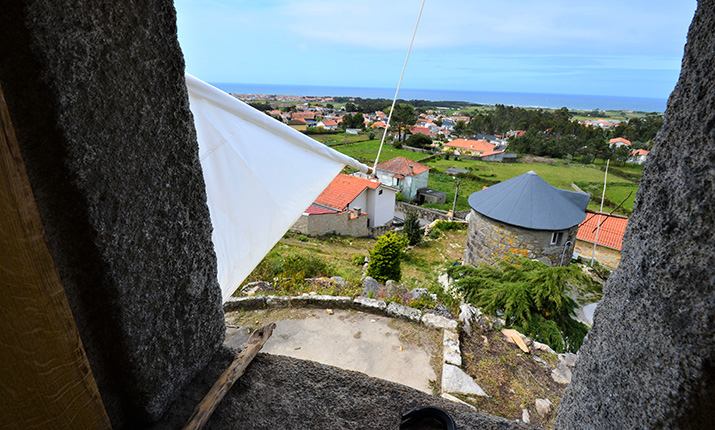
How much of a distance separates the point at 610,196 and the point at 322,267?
1281 inches

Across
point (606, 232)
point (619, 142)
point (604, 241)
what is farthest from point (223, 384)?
point (619, 142)

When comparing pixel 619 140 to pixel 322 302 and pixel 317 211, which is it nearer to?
pixel 317 211

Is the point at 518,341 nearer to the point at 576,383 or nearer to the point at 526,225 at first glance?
the point at 576,383

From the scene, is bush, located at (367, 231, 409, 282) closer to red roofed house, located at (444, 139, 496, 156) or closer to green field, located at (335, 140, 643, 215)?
green field, located at (335, 140, 643, 215)

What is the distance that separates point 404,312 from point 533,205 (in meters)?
8.18

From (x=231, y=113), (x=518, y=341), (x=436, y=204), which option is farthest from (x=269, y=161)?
(x=436, y=204)

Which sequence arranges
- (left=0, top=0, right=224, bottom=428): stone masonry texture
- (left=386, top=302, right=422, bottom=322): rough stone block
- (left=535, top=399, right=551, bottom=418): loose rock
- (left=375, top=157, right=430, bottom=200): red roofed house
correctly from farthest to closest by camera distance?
(left=375, top=157, right=430, bottom=200): red roofed house < (left=386, top=302, right=422, bottom=322): rough stone block < (left=535, top=399, right=551, bottom=418): loose rock < (left=0, top=0, right=224, bottom=428): stone masonry texture

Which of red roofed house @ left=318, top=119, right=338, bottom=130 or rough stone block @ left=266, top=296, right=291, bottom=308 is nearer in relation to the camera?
rough stone block @ left=266, top=296, right=291, bottom=308

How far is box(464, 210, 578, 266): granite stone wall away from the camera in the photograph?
11289 millimetres

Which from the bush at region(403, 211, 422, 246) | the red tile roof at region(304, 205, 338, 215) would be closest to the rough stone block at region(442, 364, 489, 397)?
the red tile roof at region(304, 205, 338, 215)

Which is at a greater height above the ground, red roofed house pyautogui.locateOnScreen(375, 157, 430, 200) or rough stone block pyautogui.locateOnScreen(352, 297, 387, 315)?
rough stone block pyautogui.locateOnScreen(352, 297, 387, 315)

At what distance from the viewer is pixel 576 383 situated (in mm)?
1062

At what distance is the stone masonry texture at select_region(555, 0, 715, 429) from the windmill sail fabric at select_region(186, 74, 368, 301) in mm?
2202

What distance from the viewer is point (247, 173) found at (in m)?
2.50
